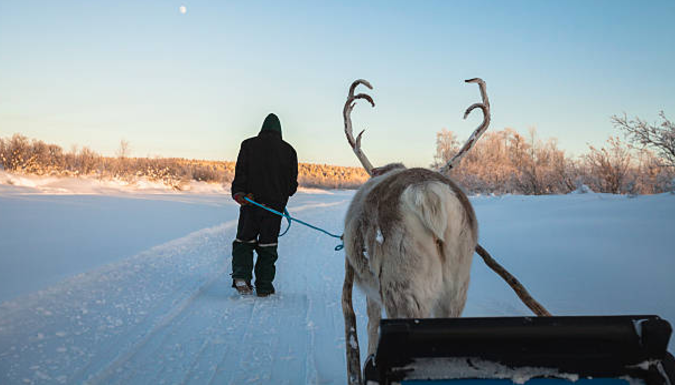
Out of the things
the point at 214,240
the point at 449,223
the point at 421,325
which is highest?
the point at 449,223

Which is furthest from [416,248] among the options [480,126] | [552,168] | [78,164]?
[78,164]

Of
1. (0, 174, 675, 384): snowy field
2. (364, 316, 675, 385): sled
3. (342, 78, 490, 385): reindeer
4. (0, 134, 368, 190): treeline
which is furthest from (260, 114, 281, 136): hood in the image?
(0, 134, 368, 190): treeline

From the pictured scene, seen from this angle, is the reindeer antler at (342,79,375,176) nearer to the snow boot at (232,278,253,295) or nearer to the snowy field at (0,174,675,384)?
the snowy field at (0,174,675,384)

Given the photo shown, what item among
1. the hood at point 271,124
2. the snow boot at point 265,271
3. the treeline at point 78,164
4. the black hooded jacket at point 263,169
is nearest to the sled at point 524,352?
the snow boot at point 265,271

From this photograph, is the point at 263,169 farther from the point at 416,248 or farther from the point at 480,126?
the point at 416,248

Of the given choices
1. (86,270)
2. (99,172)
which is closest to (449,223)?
(86,270)

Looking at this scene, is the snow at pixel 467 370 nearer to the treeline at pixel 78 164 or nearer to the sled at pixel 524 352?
the sled at pixel 524 352

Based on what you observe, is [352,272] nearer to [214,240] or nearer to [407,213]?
[407,213]

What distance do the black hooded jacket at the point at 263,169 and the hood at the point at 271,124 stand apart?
0.16 ft

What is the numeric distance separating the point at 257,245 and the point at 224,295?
81 cm

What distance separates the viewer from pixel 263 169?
5441 millimetres

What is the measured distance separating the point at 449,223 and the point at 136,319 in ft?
11.2

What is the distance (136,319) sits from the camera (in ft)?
12.9

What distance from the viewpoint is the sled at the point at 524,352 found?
4.07 feet
